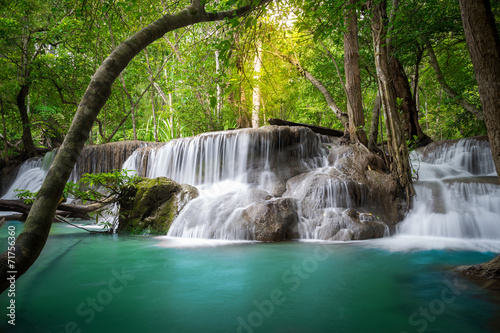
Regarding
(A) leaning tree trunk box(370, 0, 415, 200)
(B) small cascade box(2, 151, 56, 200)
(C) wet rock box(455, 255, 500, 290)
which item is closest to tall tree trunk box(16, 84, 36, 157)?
(B) small cascade box(2, 151, 56, 200)

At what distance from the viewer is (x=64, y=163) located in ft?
6.01

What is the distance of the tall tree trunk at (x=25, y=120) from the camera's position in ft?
43.0

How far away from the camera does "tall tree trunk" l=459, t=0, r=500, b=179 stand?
114 inches

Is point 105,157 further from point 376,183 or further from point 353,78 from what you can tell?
point 376,183

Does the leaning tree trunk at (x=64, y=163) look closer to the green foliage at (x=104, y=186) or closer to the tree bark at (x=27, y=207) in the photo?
the green foliage at (x=104, y=186)

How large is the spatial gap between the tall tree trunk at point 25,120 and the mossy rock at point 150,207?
358 inches

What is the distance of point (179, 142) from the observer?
11.0 metres

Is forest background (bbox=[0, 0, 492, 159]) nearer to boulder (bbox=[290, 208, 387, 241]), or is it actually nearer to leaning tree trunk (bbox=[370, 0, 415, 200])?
leaning tree trunk (bbox=[370, 0, 415, 200])

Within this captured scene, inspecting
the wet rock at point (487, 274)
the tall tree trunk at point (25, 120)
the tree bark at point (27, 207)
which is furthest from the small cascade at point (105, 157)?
the wet rock at point (487, 274)

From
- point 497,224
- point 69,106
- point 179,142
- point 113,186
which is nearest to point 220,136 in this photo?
point 179,142

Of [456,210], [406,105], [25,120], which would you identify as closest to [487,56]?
[456,210]

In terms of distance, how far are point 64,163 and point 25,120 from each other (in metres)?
15.1

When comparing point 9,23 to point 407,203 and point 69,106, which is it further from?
point 407,203

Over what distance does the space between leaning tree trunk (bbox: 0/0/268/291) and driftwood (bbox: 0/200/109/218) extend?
5.52 meters
